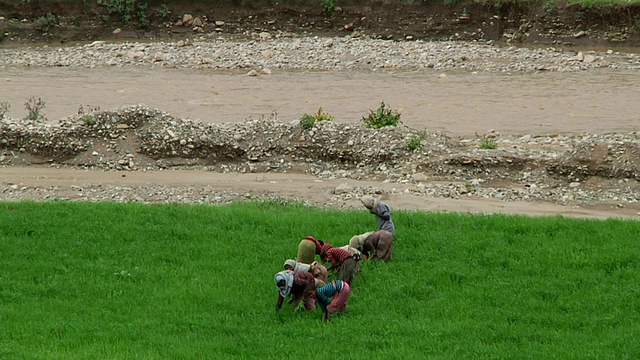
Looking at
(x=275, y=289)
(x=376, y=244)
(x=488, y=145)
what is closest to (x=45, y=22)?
(x=488, y=145)

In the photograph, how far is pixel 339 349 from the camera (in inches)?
353

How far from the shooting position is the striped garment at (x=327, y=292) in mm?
9734

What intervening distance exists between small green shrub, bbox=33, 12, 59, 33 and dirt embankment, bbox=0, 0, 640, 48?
5cm

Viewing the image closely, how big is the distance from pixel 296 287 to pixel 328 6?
107 feet

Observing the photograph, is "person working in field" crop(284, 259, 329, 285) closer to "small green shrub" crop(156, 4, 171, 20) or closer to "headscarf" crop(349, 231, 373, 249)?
"headscarf" crop(349, 231, 373, 249)

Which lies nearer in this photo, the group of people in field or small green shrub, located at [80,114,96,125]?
the group of people in field

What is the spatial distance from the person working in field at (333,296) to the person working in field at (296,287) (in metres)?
0.13

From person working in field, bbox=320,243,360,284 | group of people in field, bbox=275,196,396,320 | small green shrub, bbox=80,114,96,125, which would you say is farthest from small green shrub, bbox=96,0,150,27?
person working in field, bbox=320,243,360,284

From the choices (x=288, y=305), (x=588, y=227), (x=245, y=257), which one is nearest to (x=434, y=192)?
(x=588, y=227)

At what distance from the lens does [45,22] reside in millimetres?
41719

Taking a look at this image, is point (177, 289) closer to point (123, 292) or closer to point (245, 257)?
point (123, 292)

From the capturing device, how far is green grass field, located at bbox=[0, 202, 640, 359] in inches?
356

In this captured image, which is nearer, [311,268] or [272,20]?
[311,268]

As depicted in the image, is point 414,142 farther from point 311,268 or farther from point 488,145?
point 311,268
